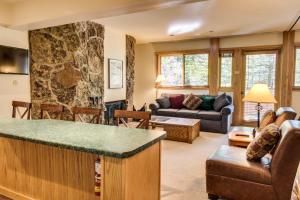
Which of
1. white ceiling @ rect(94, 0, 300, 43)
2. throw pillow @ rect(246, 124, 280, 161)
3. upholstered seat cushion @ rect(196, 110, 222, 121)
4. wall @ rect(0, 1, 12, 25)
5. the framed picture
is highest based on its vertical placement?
white ceiling @ rect(94, 0, 300, 43)

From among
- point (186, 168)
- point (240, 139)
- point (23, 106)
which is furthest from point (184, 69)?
point (23, 106)

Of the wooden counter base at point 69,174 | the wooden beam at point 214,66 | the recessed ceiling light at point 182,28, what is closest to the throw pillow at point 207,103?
the wooden beam at point 214,66

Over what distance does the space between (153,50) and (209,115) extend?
319cm

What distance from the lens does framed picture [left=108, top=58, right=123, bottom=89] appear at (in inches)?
240

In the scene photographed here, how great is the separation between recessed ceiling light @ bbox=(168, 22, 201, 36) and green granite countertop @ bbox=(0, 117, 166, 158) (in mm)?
3982

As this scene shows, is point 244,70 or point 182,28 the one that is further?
point 244,70

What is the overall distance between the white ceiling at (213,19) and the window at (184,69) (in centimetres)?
80

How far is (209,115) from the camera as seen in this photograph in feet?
19.1

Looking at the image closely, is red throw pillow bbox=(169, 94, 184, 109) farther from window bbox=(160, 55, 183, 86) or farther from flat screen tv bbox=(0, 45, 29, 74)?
flat screen tv bbox=(0, 45, 29, 74)

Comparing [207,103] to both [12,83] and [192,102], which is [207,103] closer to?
[192,102]

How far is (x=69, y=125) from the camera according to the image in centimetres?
233

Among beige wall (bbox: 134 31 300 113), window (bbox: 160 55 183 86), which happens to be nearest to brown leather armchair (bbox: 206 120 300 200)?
beige wall (bbox: 134 31 300 113)

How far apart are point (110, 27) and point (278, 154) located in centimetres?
497

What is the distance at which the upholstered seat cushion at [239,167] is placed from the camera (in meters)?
2.21
